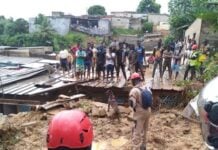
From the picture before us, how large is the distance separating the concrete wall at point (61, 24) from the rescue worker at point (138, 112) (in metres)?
32.7

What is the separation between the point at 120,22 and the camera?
43062 millimetres

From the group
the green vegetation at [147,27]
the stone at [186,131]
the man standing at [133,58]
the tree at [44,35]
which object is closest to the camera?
the stone at [186,131]

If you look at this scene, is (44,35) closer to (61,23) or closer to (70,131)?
(61,23)

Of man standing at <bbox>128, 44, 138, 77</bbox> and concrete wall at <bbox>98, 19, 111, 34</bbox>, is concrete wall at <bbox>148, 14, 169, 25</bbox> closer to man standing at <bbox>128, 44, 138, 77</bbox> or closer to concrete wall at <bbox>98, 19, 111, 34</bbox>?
concrete wall at <bbox>98, 19, 111, 34</bbox>

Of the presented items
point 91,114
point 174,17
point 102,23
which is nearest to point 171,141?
point 91,114

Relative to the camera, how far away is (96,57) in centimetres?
1456

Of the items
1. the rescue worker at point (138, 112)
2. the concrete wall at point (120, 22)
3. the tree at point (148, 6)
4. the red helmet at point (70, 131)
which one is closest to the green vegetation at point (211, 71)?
the rescue worker at point (138, 112)

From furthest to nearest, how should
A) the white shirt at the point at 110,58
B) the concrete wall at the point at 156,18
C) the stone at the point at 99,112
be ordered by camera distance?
the concrete wall at the point at 156,18, the white shirt at the point at 110,58, the stone at the point at 99,112

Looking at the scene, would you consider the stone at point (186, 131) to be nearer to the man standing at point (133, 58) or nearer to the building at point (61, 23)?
the man standing at point (133, 58)

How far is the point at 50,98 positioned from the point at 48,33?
21074mm

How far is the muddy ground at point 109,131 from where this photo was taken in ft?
30.8

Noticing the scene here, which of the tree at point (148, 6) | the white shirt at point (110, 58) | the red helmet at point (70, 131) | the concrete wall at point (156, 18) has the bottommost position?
the white shirt at point (110, 58)

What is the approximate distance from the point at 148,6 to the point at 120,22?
489 inches

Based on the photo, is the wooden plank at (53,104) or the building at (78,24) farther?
the building at (78,24)
